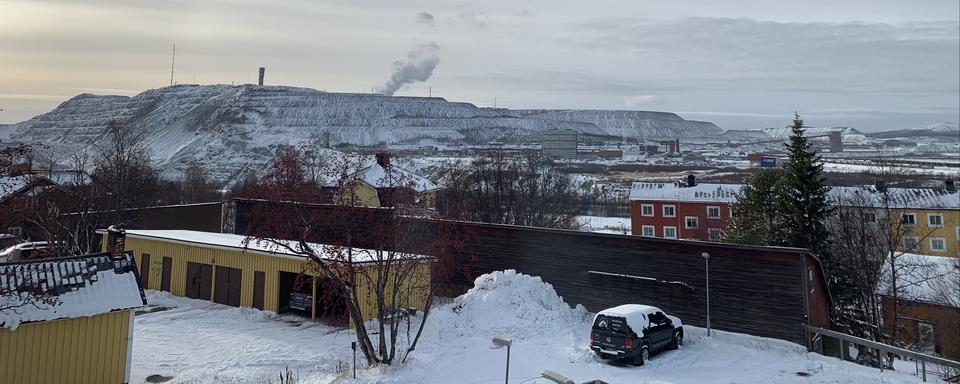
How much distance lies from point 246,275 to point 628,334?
16.0 m

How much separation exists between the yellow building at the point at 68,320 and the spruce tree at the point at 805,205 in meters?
28.6

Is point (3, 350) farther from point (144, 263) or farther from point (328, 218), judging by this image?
point (144, 263)

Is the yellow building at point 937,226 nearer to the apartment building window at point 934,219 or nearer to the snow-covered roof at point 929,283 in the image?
the apartment building window at point 934,219

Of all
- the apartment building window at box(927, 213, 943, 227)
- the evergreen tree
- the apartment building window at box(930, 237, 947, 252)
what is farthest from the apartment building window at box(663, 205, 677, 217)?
the evergreen tree

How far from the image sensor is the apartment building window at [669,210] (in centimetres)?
5691

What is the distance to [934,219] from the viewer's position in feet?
162

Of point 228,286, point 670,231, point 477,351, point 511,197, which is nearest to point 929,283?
point 670,231

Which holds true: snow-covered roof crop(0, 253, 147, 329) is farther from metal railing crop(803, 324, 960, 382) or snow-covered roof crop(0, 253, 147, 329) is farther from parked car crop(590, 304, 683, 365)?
metal railing crop(803, 324, 960, 382)

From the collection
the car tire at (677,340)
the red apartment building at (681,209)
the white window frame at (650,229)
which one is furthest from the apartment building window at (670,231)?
the car tire at (677,340)

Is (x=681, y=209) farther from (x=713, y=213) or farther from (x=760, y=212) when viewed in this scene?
(x=760, y=212)

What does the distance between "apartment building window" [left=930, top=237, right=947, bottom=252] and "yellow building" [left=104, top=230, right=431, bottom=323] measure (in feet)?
168

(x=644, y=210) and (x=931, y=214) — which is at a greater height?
(x=644, y=210)

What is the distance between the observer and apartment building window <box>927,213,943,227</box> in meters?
49.0

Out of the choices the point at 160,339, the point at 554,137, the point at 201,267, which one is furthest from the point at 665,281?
the point at 554,137
